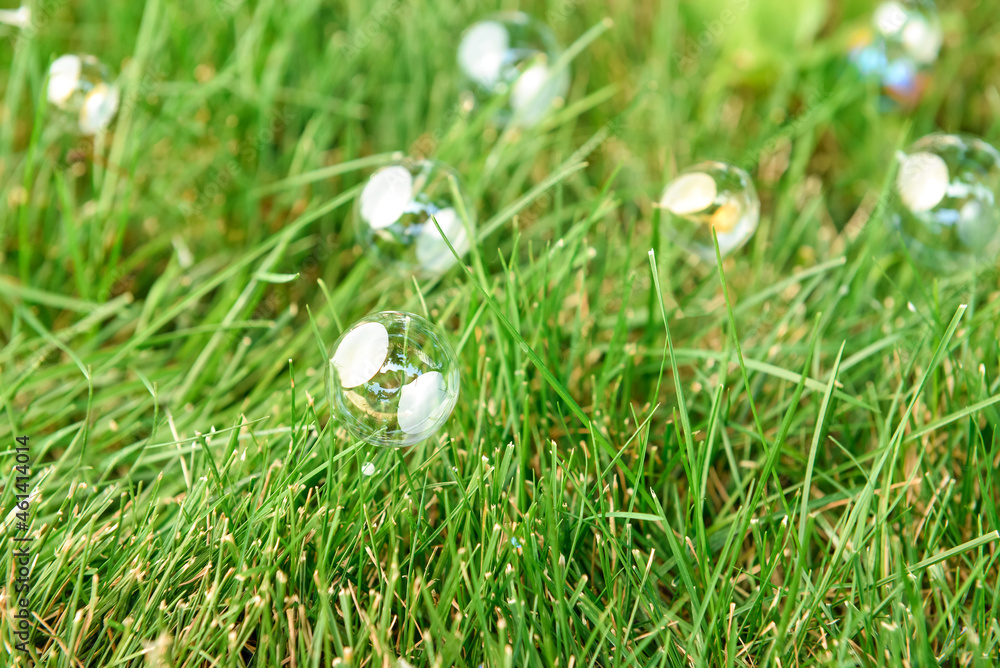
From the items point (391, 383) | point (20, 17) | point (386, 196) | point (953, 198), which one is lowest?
point (953, 198)

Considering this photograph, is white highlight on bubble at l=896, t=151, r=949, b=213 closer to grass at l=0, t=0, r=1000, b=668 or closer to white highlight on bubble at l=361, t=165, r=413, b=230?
grass at l=0, t=0, r=1000, b=668

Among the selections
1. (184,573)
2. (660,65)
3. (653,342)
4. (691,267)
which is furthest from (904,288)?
(184,573)

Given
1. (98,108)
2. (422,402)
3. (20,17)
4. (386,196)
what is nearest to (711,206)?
(386,196)

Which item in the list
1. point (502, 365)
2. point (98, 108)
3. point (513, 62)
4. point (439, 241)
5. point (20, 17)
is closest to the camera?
point (502, 365)

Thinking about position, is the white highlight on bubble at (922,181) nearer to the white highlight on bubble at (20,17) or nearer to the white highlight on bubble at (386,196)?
the white highlight on bubble at (386,196)

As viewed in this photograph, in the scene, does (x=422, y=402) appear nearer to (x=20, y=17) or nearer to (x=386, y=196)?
(x=386, y=196)

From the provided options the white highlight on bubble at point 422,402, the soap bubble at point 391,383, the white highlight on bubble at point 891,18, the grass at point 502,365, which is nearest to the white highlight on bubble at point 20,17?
the grass at point 502,365

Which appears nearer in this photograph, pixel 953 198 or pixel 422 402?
pixel 422 402
